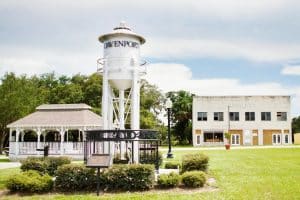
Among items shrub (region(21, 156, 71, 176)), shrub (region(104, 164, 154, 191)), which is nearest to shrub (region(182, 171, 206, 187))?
shrub (region(104, 164, 154, 191))

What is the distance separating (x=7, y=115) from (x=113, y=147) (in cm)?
2942

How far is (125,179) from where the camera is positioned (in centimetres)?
1475

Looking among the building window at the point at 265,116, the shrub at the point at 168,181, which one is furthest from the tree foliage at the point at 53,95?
the shrub at the point at 168,181

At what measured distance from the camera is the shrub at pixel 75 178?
14.9 meters

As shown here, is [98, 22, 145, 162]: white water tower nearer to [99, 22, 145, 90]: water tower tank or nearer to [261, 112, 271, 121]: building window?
[99, 22, 145, 90]: water tower tank

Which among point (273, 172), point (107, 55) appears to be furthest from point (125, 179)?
point (273, 172)

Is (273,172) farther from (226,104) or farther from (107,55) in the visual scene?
(226,104)

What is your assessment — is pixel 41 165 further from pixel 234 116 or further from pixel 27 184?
pixel 234 116

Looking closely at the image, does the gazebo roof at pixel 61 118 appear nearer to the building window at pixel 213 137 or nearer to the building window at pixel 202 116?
the building window at pixel 202 116

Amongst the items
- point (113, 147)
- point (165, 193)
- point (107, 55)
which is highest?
point (107, 55)

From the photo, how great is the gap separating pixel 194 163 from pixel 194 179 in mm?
3660

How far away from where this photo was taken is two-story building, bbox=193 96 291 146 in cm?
6581

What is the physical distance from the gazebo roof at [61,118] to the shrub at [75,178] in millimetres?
19327

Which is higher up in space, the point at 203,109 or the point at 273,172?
the point at 203,109
